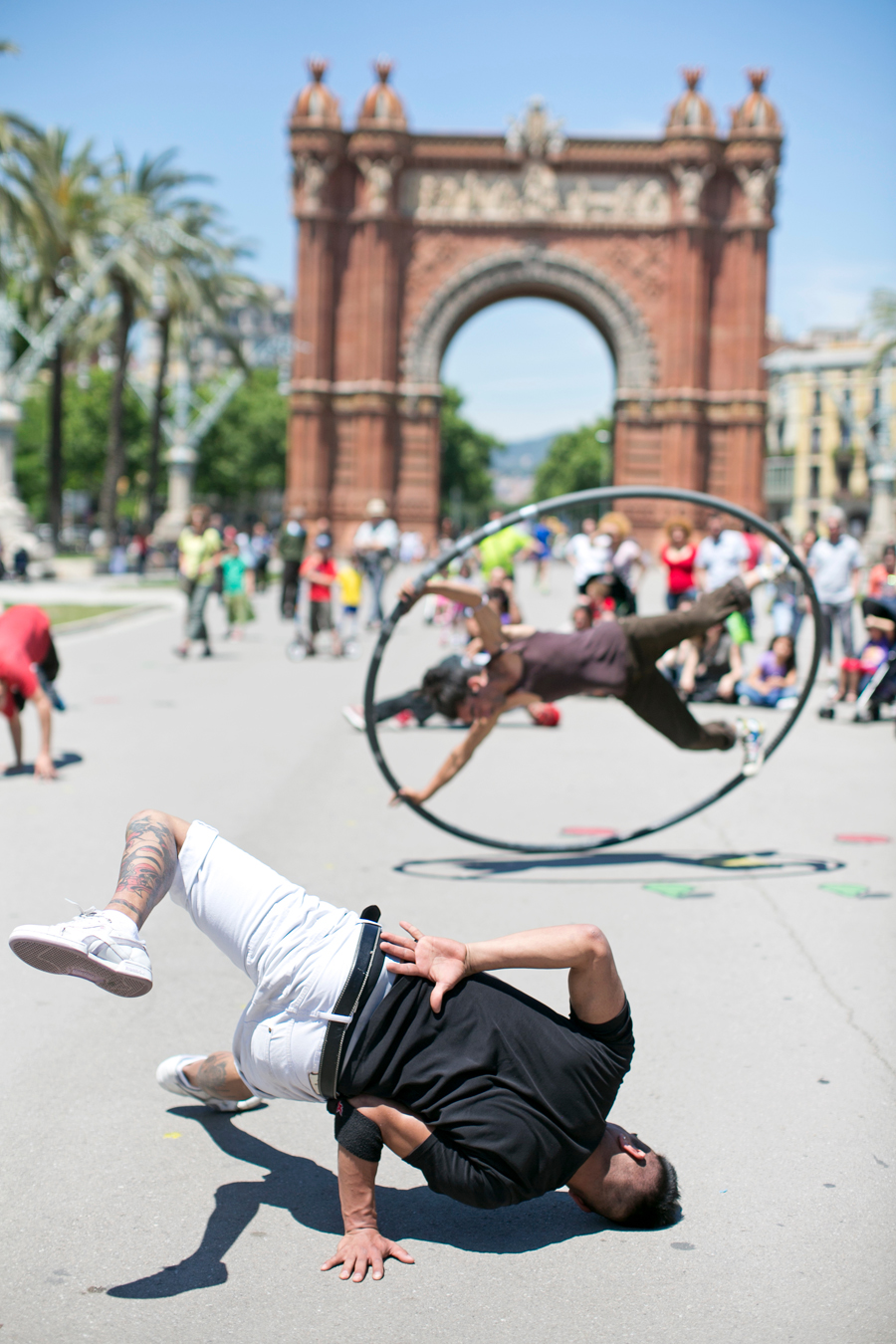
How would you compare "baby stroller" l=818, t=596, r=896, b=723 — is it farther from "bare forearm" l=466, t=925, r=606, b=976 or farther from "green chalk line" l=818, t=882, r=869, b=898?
"bare forearm" l=466, t=925, r=606, b=976

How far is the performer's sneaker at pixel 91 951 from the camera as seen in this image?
9.95 ft

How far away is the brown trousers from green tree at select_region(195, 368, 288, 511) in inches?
3035

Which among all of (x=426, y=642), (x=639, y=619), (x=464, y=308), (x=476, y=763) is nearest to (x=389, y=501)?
(x=464, y=308)

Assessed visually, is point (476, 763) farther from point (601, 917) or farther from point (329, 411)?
point (329, 411)

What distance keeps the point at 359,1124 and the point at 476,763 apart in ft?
26.1

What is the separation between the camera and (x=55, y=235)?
30.5 metres

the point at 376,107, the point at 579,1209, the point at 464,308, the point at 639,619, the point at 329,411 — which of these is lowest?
the point at 579,1209

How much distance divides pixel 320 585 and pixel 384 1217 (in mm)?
15326

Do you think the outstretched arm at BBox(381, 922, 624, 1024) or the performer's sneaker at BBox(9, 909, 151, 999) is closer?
the performer's sneaker at BBox(9, 909, 151, 999)

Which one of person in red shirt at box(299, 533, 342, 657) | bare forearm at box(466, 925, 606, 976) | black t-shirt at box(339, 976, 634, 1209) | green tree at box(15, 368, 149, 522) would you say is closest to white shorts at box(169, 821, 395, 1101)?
black t-shirt at box(339, 976, 634, 1209)

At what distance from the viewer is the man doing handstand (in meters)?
7.30

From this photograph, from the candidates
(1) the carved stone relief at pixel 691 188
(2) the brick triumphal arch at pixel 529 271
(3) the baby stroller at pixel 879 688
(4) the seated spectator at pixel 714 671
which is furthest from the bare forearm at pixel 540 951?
(1) the carved stone relief at pixel 691 188

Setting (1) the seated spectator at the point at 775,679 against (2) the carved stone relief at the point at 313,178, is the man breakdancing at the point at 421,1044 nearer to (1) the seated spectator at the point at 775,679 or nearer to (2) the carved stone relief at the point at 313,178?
(1) the seated spectator at the point at 775,679

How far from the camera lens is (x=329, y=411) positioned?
1861 inches
